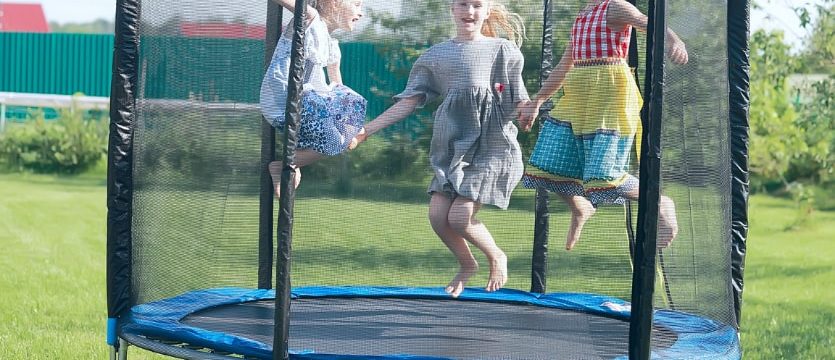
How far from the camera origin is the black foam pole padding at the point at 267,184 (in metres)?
3.43

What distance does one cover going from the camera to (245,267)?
3734 mm

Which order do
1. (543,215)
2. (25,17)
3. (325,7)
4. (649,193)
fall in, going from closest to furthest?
1. (649,193)
2. (325,7)
3. (543,215)
4. (25,17)

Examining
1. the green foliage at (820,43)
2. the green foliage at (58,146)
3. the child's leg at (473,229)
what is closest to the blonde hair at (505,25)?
the child's leg at (473,229)

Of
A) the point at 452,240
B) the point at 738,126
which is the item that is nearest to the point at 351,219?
the point at 452,240

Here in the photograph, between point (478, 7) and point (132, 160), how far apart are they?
1128mm

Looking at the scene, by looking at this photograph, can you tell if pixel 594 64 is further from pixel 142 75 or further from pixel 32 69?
pixel 32 69

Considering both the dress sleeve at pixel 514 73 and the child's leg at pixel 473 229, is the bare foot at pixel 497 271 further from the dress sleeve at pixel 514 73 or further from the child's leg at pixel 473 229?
the dress sleeve at pixel 514 73

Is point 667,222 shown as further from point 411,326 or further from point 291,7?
point 291,7

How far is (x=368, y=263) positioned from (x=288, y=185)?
0.50m

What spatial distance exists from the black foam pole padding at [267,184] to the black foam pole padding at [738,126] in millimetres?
1413

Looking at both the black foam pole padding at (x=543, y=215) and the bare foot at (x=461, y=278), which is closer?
the black foam pole padding at (x=543, y=215)

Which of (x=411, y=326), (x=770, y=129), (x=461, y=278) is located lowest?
(x=411, y=326)

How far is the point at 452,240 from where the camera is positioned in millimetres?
3258

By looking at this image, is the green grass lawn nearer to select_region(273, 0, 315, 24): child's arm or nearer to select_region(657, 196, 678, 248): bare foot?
select_region(657, 196, 678, 248): bare foot
